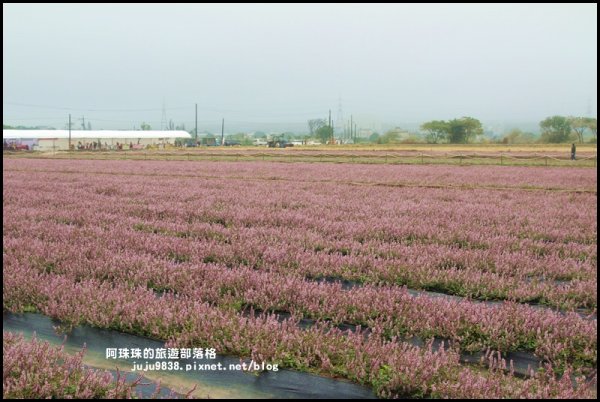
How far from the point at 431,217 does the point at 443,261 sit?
3961mm

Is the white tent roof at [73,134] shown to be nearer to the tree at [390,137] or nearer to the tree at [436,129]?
the tree at [390,137]

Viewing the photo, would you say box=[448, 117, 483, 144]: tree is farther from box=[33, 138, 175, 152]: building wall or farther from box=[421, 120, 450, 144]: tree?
box=[33, 138, 175, 152]: building wall

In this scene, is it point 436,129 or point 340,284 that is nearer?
point 340,284

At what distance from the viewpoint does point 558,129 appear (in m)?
82.6

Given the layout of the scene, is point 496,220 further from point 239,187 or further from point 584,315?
point 239,187

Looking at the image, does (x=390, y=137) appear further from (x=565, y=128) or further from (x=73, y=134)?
(x=73, y=134)

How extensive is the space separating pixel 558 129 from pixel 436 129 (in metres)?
21.3

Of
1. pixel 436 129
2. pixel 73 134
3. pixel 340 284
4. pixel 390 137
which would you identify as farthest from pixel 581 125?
pixel 73 134

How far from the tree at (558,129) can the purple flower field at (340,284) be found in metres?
79.8

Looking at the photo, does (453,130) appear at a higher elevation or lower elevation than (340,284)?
higher

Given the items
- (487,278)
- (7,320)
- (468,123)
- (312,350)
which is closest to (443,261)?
(487,278)

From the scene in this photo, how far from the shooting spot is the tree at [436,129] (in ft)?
308

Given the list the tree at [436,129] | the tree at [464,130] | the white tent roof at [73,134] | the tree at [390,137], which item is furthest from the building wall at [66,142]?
the tree at [464,130]

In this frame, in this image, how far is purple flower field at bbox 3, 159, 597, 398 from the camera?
→ 3.87 meters
